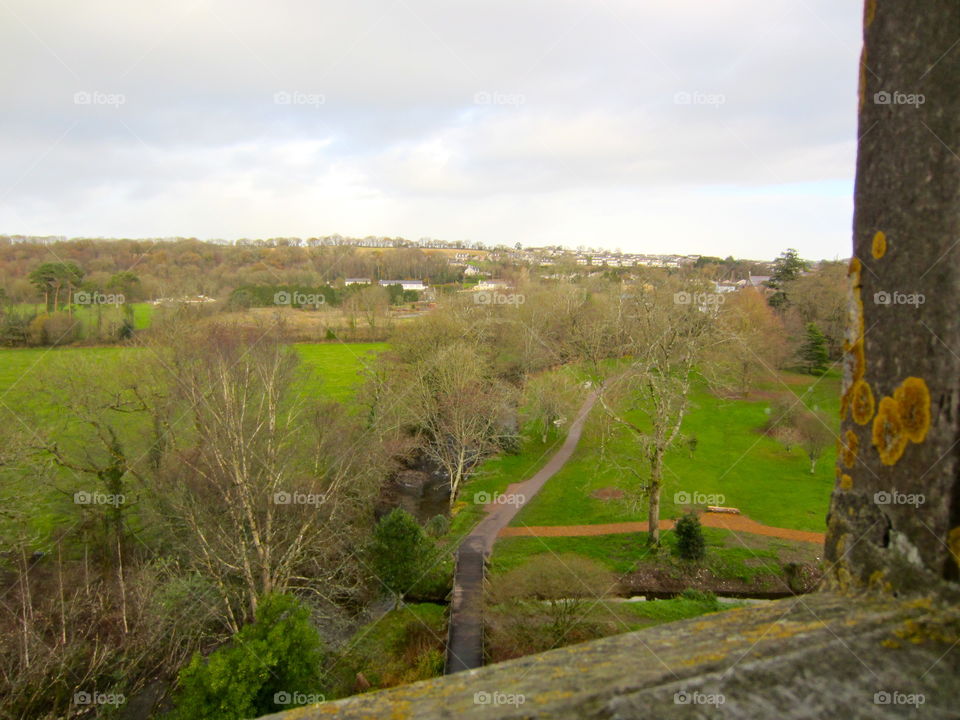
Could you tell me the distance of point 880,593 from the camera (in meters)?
1.83

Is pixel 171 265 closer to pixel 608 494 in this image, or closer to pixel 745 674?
pixel 608 494

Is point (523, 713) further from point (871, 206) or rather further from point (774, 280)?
point (774, 280)

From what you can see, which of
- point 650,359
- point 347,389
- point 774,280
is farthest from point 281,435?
point 774,280

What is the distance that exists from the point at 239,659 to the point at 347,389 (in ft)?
94.8

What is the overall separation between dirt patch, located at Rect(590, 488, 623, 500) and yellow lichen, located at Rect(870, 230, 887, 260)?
2555 cm

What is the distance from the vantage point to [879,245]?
2045 mm

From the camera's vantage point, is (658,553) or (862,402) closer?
(862,402)

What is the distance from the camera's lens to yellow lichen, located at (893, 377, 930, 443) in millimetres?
1838

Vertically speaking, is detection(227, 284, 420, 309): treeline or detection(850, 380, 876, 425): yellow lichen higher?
detection(227, 284, 420, 309): treeline

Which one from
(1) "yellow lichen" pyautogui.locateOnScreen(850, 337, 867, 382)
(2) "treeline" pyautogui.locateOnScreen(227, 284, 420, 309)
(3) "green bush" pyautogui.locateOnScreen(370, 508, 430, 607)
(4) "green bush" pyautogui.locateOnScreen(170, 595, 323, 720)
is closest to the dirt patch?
(3) "green bush" pyautogui.locateOnScreen(370, 508, 430, 607)

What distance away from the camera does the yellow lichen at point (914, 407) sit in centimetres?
184

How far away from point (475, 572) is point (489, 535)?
328 cm

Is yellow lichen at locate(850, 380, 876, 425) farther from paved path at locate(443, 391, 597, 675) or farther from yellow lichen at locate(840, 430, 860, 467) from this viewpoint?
paved path at locate(443, 391, 597, 675)

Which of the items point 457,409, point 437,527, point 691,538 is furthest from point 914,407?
point 457,409
